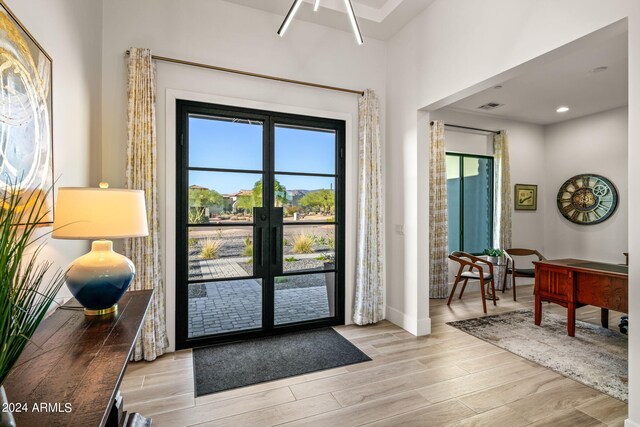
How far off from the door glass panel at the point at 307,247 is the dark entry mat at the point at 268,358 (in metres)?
0.73

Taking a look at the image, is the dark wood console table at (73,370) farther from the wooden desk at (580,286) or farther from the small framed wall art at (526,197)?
the small framed wall art at (526,197)

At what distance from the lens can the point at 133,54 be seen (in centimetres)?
275

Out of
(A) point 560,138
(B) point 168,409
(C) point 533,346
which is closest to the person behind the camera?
(B) point 168,409

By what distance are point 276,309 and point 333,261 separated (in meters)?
0.83

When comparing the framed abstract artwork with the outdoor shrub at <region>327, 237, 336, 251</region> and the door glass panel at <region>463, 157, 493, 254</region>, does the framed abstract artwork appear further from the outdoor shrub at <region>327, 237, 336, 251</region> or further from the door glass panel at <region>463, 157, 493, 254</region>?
the door glass panel at <region>463, 157, 493, 254</region>

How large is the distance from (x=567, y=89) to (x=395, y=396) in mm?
4708

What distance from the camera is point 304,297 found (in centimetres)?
366

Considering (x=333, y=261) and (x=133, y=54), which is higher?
(x=133, y=54)

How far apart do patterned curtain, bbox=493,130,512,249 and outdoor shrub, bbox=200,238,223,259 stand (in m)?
4.80

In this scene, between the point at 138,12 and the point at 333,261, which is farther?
the point at 333,261

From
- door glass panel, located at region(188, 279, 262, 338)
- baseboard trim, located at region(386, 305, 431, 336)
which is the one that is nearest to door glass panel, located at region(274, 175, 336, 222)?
door glass panel, located at region(188, 279, 262, 338)

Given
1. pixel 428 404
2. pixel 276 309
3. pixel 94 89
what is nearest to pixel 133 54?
pixel 94 89

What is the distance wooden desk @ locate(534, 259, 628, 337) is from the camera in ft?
9.77

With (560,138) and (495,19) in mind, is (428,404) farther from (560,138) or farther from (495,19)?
(560,138)
